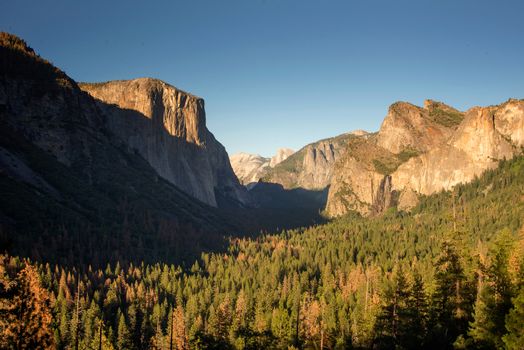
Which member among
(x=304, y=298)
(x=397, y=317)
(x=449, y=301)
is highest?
(x=449, y=301)

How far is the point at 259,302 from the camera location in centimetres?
12269

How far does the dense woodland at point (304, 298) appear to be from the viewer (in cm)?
4997

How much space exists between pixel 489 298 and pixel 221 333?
53930mm

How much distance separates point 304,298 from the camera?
124 meters

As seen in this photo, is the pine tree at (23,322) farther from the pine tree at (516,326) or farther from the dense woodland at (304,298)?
the pine tree at (516,326)

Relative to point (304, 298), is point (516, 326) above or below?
above

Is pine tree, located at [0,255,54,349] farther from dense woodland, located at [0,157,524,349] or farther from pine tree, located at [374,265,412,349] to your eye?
pine tree, located at [374,265,412,349]

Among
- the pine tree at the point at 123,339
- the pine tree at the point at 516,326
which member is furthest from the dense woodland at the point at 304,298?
the pine tree at the point at 123,339

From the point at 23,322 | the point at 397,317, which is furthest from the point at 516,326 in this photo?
the point at 23,322

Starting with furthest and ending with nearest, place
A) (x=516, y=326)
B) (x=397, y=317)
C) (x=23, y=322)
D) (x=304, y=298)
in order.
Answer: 1. (x=304, y=298)
2. (x=397, y=317)
3. (x=23, y=322)
4. (x=516, y=326)

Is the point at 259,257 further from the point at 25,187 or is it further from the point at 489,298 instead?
the point at 489,298

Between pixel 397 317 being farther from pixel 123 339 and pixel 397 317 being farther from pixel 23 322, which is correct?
pixel 123 339

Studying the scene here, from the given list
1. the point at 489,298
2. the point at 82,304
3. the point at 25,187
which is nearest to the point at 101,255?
the point at 25,187

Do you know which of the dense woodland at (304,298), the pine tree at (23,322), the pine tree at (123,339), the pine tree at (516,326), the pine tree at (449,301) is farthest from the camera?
the pine tree at (123,339)
